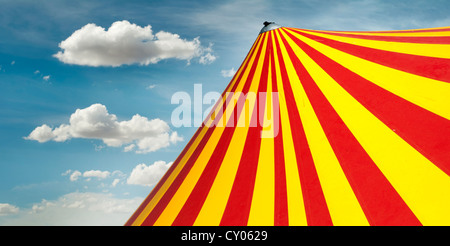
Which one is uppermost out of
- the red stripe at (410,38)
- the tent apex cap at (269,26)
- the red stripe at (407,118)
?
the tent apex cap at (269,26)

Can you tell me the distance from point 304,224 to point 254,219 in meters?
0.43

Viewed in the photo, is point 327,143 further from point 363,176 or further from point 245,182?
point 245,182

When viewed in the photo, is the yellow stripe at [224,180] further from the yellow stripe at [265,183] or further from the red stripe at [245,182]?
the yellow stripe at [265,183]

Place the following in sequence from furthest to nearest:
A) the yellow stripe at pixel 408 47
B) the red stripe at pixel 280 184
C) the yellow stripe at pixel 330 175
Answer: the yellow stripe at pixel 408 47, the red stripe at pixel 280 184, the yellow stripe at pixel 330 175

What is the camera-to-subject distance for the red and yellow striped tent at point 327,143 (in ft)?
8.53

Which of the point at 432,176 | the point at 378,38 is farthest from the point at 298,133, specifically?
the point at 378,38

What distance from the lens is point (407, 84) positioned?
3.34 meters

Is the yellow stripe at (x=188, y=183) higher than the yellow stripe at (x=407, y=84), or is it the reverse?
the yellow stripe at (x=407, y=84)

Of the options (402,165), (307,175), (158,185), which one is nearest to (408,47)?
(402,165)

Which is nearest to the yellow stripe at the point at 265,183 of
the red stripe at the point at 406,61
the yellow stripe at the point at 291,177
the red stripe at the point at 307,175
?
the yellow stripe at the point at 291,177

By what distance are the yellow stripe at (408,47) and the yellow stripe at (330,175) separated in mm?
1179

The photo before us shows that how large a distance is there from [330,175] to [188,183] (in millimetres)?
1626

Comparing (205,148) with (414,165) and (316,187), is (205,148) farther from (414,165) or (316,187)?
(414,165)

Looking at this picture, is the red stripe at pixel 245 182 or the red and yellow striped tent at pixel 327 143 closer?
the red and yellow striped tent at pixel 327 143
